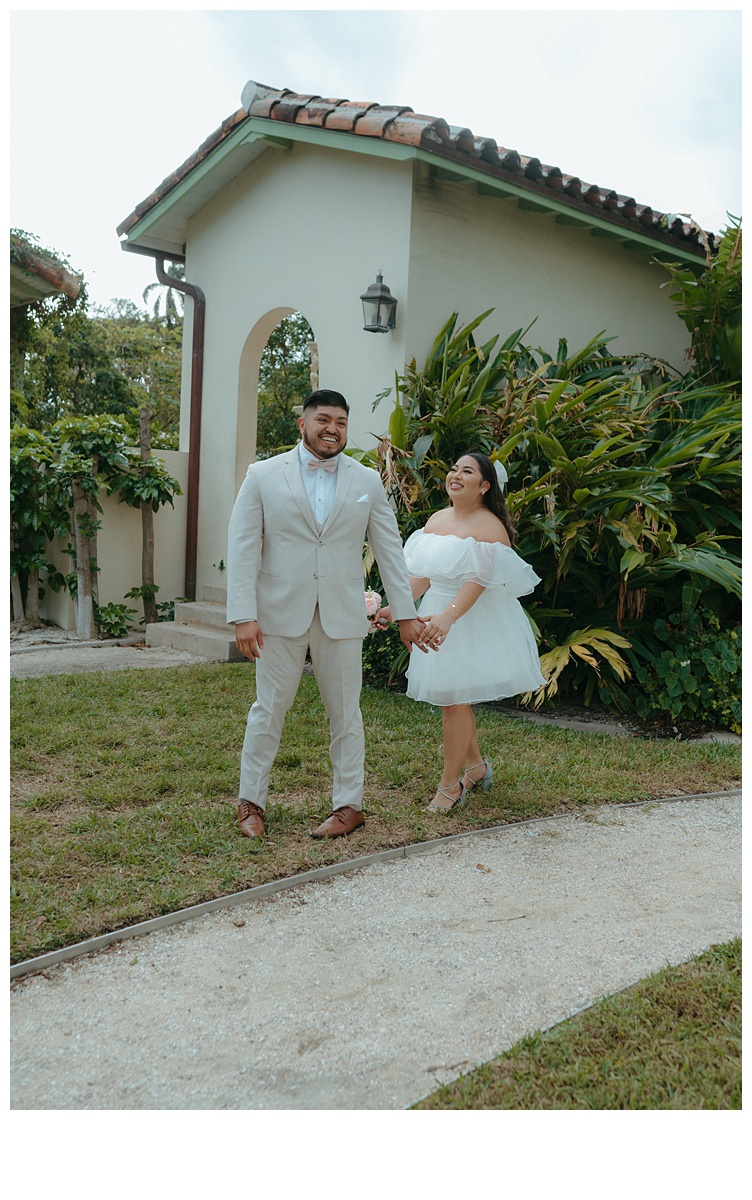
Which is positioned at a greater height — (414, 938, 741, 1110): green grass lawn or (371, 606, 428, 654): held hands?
(371, 606, 428, 654): held hands

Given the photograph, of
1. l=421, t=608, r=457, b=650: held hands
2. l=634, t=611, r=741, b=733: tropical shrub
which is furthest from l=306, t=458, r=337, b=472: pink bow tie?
l=634, t=611, r=741, b=733: tropical shrub

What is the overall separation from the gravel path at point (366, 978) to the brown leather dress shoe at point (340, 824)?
26 centimetres

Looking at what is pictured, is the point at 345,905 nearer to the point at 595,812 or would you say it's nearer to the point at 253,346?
the point at 595,812

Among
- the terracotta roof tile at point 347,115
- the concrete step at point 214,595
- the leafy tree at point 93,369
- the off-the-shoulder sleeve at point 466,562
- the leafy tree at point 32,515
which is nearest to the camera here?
the off-the-shoulder sleeve at point 466,562

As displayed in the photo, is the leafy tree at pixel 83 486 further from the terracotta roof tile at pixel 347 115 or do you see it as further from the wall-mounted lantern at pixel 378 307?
the terracotta roof tile at pixel 347 115

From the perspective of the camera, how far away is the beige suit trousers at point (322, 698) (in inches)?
146

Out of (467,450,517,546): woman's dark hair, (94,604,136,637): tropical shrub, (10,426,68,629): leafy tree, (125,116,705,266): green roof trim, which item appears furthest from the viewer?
(94,604,136,637): tropical shrub

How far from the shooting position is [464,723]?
4152mm

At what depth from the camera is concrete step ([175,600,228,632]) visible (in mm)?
8328

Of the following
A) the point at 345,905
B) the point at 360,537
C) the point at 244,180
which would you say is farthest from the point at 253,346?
the point at 345,905

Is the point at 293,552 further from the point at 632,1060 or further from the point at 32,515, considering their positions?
the point at 32,515

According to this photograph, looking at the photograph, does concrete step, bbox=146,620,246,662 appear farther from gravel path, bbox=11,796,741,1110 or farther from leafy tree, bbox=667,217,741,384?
leafy tree, bbox=667,217,741,384

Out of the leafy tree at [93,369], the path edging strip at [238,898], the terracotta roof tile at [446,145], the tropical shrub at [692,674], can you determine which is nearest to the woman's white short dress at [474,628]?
the path edging strip at [238,898]

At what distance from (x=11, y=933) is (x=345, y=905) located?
3.64 feet
